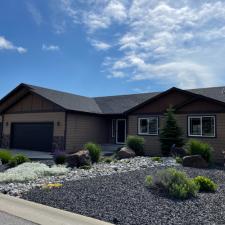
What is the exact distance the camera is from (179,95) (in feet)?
58.8

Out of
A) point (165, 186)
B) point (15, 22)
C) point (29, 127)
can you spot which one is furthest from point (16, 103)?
point (165, 186)

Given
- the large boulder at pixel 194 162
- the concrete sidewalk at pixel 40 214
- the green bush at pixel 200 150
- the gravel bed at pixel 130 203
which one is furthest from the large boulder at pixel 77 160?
the concrete sidewalk at pixel 40 214

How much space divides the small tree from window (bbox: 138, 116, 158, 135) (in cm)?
158

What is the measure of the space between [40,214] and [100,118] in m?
16.8

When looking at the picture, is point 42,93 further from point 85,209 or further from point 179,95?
point 85,209

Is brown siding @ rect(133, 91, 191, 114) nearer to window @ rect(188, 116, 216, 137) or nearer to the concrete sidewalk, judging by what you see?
window @ rect(188, 116, 216, 137)

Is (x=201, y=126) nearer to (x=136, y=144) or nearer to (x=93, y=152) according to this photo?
(x=136, y=144)

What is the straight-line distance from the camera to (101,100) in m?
25.6

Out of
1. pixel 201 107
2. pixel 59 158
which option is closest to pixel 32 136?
pixel 59 158

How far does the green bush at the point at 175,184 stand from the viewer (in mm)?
6730

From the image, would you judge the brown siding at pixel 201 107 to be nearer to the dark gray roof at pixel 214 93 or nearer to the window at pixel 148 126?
the dark gray roof at pixel 214 93

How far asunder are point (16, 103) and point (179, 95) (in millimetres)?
12885

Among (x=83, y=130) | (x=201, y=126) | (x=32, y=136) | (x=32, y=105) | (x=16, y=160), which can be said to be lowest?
(x=16, y=160)

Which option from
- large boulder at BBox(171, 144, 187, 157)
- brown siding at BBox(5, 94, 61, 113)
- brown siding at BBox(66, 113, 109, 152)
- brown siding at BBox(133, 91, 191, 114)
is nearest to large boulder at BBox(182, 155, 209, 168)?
large boulder at BBox(171, 144, 187, 157)
